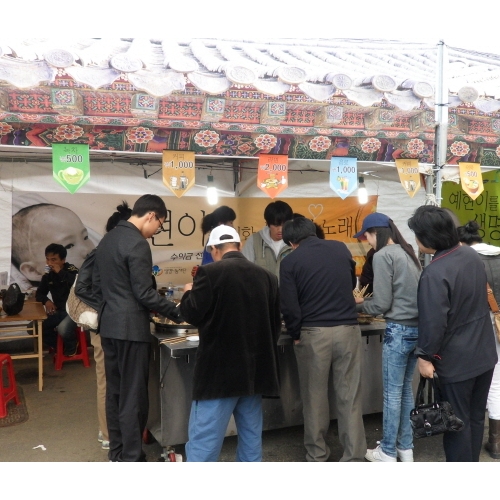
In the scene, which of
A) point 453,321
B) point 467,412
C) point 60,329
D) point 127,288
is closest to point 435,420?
point 467,412

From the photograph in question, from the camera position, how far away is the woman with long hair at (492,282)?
11.8 feet

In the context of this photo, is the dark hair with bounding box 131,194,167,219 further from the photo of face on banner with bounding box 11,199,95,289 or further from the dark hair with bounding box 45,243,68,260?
the photo of face on banner with bounding box 11,199,95,289

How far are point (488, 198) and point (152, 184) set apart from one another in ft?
13.7

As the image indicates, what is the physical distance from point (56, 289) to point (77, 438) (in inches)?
95.2

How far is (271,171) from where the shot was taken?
4.20 meters

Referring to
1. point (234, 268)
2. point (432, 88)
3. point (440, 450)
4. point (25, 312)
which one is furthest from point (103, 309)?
point (432, 88)

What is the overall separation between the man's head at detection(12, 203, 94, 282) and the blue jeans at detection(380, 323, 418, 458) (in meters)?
4.48

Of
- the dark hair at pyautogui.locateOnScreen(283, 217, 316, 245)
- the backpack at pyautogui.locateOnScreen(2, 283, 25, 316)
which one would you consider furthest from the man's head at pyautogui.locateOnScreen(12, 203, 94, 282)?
the dark hair at pyautogui.locateOnScreen(283, 217, 316, 245)

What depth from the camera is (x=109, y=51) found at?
3605 mm

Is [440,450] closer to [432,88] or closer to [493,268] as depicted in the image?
[493,268]

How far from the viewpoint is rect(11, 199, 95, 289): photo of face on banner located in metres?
6.15

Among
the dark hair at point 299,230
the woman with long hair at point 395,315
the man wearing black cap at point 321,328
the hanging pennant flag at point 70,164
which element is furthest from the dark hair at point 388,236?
the hanging pennant flag at point 70,164

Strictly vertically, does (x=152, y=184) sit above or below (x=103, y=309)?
above

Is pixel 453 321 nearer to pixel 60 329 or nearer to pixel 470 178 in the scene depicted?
pixel 470 178
